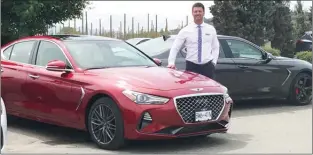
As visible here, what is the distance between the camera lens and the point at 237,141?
6.90m

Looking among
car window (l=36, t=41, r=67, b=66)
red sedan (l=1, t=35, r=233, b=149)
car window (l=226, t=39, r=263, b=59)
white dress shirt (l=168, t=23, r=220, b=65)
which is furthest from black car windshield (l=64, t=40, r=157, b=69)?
car window (l=226, t=39, r=263, b=59)

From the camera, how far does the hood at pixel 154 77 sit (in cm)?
624

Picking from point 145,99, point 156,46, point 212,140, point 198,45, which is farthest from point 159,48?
point 145,99

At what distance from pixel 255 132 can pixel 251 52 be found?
2.79 m

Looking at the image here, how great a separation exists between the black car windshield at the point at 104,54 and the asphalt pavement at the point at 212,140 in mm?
1022

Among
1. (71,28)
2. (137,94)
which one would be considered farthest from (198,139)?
(71,28)

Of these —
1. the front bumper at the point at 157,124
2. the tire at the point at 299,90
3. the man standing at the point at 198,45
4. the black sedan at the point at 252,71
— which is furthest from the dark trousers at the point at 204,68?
the tire at the point at 299,90

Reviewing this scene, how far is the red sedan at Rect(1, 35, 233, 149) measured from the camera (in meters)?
6.06

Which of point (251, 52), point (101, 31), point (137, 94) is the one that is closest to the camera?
point (137, 94)

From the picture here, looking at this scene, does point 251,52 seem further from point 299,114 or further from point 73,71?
point 73,71

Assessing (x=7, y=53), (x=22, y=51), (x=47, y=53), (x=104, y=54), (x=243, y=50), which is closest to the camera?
(x=104, y=54)

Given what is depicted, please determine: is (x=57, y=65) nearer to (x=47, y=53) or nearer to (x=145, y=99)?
(x=47, y=53)

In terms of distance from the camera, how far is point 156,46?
9.55 metres

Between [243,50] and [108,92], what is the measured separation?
429 centimetres
